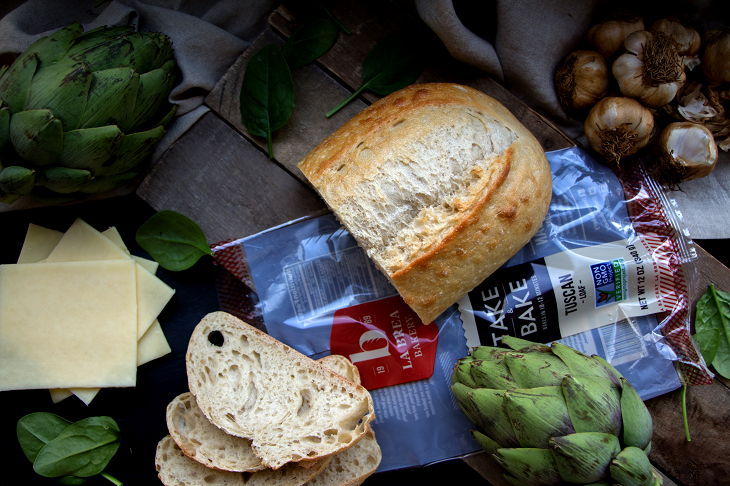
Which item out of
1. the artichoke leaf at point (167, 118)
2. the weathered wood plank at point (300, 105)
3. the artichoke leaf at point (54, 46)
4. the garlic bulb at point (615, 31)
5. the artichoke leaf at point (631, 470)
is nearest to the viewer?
the artichoke leaf at point (631, 470)

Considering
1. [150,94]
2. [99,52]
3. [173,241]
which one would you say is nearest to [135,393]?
[173,241]

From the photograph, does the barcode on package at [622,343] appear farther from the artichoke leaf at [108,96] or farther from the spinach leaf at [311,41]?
the artichoke leaf at [108,96]

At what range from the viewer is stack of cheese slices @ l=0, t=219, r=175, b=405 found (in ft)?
5.77

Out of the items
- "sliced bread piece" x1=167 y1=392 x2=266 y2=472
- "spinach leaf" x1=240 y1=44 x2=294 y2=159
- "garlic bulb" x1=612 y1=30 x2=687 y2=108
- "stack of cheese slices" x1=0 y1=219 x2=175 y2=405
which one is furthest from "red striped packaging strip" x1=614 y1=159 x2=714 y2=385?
"stack of cheese slices" x1=0 y1=219 x2=175 y2=405

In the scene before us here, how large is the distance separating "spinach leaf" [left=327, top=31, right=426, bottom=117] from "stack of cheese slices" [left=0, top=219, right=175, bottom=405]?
127 cm

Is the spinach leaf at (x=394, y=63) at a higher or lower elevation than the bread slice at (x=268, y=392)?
higher

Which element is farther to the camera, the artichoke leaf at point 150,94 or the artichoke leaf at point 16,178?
the artichoke leaf at point 150,94

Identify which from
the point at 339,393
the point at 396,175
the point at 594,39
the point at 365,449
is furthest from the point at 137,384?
the point at 594,39

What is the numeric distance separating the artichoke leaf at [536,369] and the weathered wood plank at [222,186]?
0.99 metres

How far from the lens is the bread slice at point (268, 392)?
64.2 inches

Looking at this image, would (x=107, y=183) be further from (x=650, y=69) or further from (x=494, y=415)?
(x=650, y=69)

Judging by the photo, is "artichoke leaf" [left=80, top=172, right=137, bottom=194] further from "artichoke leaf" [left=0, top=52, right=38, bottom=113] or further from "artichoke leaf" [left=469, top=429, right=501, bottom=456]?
"artichoke leaf" [left=469, top=429, right=501, bottom=456]

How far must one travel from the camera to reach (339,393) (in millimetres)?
1685

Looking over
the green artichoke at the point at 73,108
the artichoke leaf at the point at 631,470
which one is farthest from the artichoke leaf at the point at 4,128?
the artichoke leaf at the point at 631,470
